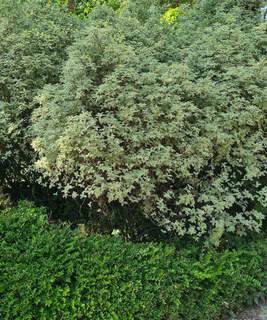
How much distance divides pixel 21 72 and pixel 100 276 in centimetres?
217

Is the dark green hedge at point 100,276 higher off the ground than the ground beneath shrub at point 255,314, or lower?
higher

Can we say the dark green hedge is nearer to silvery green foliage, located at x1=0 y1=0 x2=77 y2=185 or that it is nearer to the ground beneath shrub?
the ground beneath shrub

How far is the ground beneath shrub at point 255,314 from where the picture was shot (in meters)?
3.65

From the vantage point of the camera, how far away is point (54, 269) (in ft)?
9.07

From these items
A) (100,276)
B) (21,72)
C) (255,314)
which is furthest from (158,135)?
(255,314)

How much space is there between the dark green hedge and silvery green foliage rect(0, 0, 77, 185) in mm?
895

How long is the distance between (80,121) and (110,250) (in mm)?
935

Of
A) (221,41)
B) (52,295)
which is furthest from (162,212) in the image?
(221,41)

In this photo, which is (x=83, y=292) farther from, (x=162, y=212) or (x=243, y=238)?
(x=243, y=238)

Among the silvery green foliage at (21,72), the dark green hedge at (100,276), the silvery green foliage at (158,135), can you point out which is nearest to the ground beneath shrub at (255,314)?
the dark green hedge at (100,276)

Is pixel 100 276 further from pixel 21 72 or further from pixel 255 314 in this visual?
pixel 21 72

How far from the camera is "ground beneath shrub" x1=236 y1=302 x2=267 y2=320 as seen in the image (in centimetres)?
365

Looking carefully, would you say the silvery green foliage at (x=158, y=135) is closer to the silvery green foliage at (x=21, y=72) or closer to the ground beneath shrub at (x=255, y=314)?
the silvery green foliage at (x=21, y=72)

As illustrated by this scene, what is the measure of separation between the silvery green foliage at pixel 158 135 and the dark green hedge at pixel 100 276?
325mm
